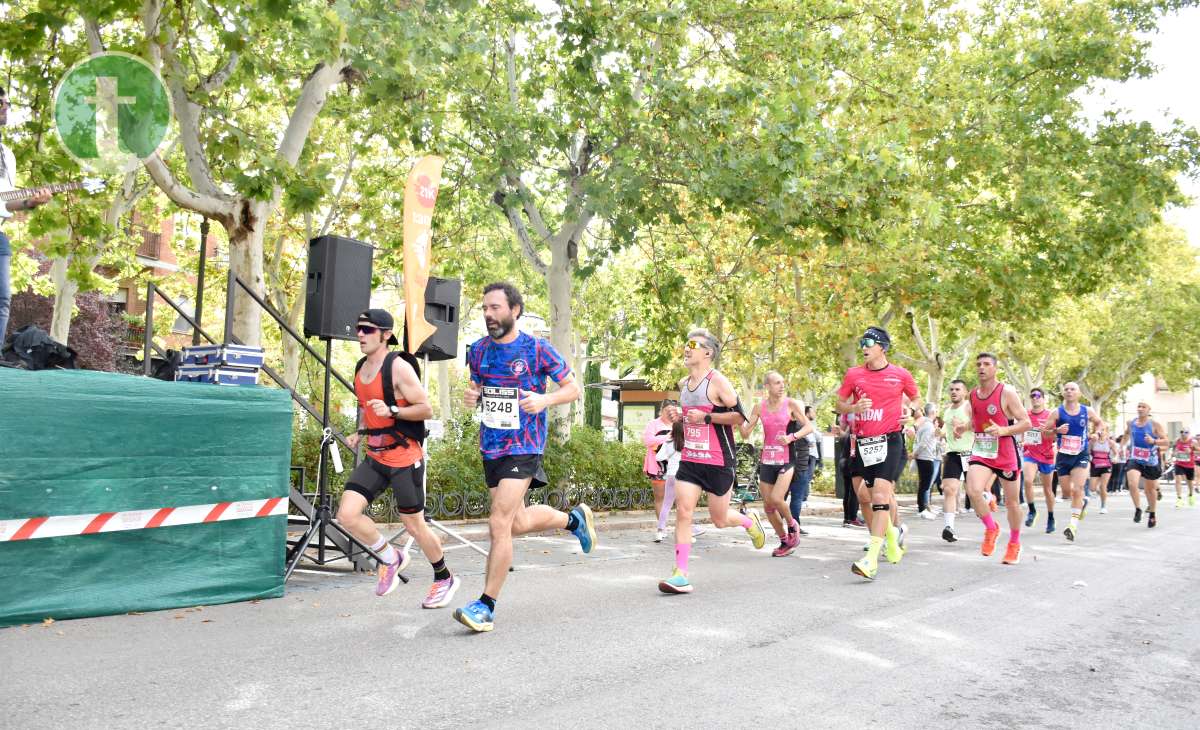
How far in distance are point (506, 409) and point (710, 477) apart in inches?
103

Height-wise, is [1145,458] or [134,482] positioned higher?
[1145,458]

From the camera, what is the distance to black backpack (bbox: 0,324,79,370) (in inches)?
281

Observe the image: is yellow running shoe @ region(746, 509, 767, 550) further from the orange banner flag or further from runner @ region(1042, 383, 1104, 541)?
runner @ region(1042, 383, 1104, 541)

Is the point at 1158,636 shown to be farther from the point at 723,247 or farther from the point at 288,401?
the point at 723,247

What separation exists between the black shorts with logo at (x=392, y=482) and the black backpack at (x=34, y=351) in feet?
7.45

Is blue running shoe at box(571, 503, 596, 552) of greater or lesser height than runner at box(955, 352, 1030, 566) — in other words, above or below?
below

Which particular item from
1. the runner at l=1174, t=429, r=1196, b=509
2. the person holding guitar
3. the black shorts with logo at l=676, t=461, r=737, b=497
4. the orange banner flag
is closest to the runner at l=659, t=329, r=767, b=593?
the black shorts with logo at l=676, t=461, r=737, b=497

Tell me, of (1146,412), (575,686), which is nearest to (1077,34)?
(1146,412)

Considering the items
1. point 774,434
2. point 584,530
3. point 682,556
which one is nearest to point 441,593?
point 584,530

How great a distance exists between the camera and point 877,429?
29.9ft

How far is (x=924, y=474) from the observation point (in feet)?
60.1

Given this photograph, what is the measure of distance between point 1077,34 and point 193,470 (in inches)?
823

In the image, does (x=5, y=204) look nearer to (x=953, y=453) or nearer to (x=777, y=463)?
(x=777, y=463)

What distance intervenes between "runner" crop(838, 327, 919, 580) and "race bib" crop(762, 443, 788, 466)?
197 centimetres
